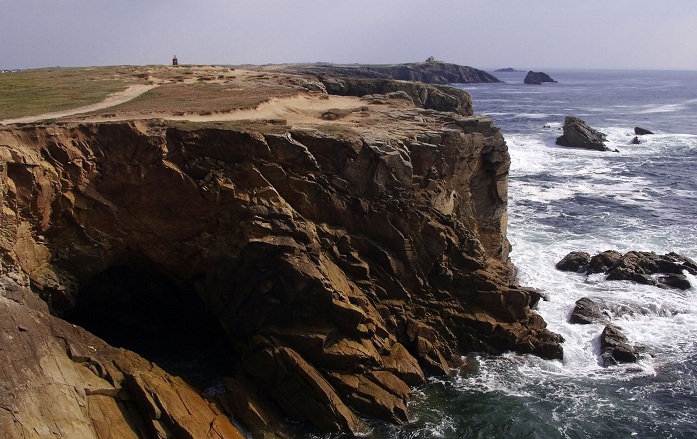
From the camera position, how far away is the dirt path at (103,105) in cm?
2511

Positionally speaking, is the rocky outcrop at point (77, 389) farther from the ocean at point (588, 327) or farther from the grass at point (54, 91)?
the grass at point (54, 91)

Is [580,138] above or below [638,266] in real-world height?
above

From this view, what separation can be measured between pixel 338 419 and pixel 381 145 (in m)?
11.3

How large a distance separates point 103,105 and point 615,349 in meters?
26.8

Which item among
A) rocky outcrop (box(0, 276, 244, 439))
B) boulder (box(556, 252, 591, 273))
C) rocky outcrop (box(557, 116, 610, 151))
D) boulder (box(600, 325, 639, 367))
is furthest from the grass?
rocky outcrop (box(557, 116, 610, 151))

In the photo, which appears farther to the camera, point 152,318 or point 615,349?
point 152,318

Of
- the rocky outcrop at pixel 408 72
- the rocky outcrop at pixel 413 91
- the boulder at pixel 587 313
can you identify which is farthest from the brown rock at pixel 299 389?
the rocky outcrop at pixel 408 72

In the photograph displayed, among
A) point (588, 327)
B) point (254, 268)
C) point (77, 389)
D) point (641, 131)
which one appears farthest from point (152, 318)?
point (641, 131)

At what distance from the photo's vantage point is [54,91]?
3481 cm

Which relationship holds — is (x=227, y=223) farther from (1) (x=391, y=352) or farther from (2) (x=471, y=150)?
(2) (x=471, y=150)

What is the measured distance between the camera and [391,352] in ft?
74.4

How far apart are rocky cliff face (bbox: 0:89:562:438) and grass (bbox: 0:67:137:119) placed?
293 inches

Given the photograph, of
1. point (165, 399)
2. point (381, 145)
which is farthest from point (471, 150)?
point (165, 399)

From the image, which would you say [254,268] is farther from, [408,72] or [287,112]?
[408,72]
